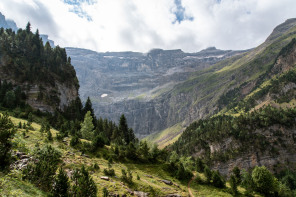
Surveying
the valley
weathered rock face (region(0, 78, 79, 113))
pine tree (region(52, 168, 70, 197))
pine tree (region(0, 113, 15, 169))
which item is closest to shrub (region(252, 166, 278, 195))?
the valley

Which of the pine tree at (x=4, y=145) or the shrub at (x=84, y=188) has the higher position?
the pine tree at (x=4, y=145)

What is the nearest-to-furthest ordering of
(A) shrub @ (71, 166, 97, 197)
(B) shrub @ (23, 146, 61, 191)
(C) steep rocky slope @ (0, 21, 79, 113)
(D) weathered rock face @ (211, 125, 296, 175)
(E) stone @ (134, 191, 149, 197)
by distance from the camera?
(B) shrub @ (23, 146, 61, 191)
(A) shrub @ (71, 166, 97, 197)
(E) stone @ (134, 191, 149, 197)
(C) steep rocky slope @ (0, 21, 79, 113)
(D) weathered rock face @ (211, 125, 296, 175)

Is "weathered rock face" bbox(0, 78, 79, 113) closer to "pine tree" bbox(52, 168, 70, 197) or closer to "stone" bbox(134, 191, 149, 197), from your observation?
"stone" bbox(134, 191, 149, 197)

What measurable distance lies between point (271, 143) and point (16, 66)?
197335 mm

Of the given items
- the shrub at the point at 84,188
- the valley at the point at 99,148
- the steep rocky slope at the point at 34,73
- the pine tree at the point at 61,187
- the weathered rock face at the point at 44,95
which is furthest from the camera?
the steep rocky slope at the point at 34,73

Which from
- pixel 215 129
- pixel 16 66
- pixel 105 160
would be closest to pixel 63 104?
pixel 16 66

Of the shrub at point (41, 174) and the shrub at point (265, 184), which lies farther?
the shrub at point (265, 184)

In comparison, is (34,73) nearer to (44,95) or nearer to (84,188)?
(44,95)

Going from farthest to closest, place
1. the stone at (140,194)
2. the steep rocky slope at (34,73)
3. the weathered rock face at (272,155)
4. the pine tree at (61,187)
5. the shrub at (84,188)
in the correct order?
1. the weathered rock face at (272,155)
2. the steep rocky slope at (34,73)
3. the stone at (140,194)
4. the shrub at (84,188)
5. the pine tree at (61,187)

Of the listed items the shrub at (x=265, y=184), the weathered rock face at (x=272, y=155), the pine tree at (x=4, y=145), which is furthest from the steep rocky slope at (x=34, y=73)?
the weathered rock face at (x=272, y=155)

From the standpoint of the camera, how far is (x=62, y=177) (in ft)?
74.9

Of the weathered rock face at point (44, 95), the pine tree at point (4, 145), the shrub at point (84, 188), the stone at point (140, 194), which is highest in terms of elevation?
the weathered rock face at point (44, 95)

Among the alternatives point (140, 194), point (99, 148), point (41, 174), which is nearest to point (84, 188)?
point (41, 174)

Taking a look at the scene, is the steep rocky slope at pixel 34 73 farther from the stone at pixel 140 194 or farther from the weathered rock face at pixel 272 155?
the weathered rock face at pixel 272 155
